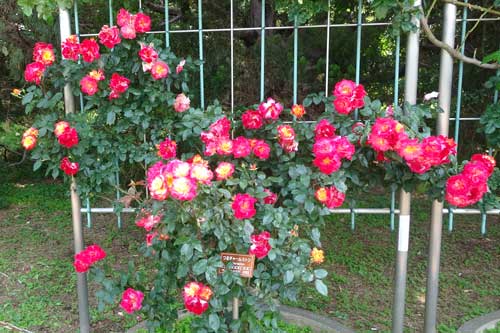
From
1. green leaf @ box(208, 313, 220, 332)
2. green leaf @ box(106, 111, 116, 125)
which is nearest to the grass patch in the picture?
green leaf @ box(208, 313, 220, 332)

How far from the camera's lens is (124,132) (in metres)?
2.20

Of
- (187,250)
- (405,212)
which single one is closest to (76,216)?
(187,250)

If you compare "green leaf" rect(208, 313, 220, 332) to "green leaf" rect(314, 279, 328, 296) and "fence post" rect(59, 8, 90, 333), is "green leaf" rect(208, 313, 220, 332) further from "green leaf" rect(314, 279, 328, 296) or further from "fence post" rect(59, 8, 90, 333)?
"fence post" rect(59, 8, 90, 333)

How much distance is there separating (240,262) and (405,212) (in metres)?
0.81

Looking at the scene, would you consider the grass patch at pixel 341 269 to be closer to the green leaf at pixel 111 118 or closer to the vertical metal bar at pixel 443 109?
the vertical metal bar at pixel 443 109

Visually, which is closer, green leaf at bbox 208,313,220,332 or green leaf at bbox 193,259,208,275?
green leaf at bbox 193,259,208,275

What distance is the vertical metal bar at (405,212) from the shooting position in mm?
2053

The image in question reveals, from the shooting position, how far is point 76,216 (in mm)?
2322

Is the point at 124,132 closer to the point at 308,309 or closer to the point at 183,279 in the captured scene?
the point at 183,279

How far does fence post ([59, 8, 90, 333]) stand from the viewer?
221 cm

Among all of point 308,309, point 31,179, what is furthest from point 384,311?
point 31,179

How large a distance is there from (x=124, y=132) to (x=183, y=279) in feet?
2.33

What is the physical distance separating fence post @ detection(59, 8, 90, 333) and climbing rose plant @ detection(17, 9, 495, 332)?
2.8 inches

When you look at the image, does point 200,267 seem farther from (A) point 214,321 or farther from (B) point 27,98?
(B) point 27,98
